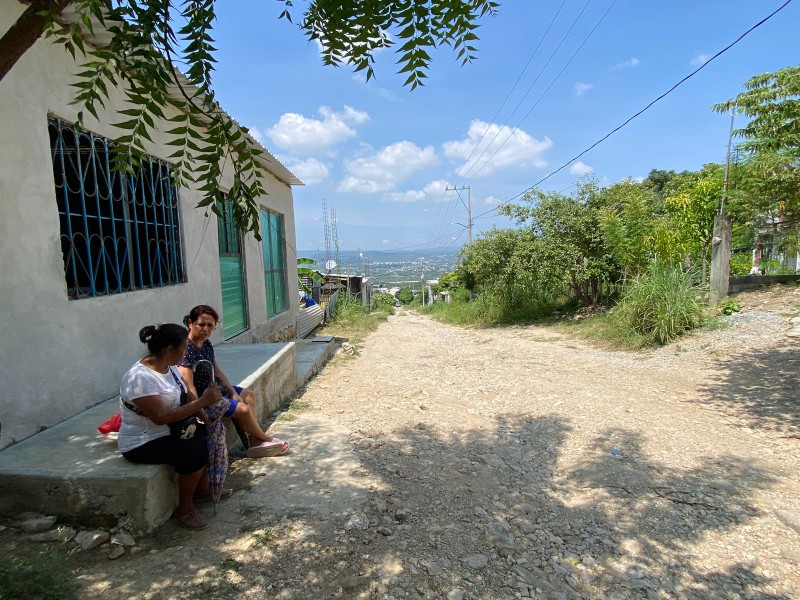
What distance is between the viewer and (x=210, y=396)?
8.63 ft

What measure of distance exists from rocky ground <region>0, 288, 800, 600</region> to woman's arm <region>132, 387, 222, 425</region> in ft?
1.92

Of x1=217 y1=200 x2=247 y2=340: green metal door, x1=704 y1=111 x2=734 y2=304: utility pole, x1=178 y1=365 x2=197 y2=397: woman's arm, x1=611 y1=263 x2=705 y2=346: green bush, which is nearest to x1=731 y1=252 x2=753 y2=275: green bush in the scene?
x1=704 y1=111 x2=734 y2=304: utility pole

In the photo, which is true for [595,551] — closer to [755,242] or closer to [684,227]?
[684,227]

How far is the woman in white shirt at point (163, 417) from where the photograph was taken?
8.10 feet

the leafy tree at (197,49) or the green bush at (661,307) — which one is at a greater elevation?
the leafy tree at (197,49)

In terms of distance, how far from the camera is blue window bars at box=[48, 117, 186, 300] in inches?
140

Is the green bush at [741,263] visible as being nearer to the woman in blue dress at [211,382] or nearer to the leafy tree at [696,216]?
the leafy tree at [696,216]

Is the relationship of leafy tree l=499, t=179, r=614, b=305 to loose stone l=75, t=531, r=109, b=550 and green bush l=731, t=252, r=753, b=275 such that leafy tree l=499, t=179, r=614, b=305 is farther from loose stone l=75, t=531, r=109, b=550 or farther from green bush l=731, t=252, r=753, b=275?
loose stone l=75, t=531, r=109, b=550

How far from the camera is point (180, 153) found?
172cm

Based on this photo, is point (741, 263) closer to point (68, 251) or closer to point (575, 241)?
point (575, 241)

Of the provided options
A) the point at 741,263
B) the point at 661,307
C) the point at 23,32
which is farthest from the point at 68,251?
the point at 741,263

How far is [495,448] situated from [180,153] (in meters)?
3.43

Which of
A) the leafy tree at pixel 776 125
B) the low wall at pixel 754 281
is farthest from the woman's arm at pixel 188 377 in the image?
the low wall at pixel 754 281

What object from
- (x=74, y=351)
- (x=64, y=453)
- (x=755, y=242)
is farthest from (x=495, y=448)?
(x=755, y=242)
